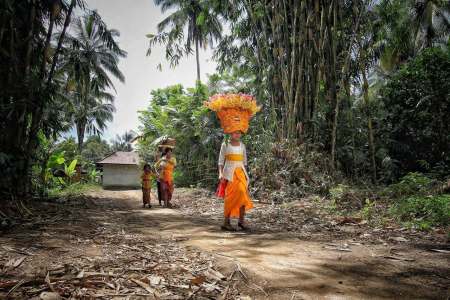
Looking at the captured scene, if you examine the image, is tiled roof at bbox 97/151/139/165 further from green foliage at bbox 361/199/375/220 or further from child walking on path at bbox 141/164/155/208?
green foliage at bbox 361/199/375/220

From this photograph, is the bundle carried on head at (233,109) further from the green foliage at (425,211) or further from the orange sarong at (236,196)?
the green foliage at (425,211)

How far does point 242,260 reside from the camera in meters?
2.73

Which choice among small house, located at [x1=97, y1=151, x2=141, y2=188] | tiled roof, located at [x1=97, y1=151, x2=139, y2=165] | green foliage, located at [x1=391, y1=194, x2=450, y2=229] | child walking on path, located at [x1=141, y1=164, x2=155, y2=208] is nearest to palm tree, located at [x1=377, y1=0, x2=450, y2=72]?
green foliage, located at [x1=391, y1=194, x2=450, y2=229]

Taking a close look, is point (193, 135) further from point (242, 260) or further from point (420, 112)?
point (242, 260)

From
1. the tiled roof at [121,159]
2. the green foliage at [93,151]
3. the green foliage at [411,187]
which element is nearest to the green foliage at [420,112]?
the green foliage at [411,187]

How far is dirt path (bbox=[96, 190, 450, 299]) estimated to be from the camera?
2.11 metres

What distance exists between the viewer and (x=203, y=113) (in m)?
13.6

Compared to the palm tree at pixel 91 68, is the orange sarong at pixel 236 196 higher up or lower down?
lower down

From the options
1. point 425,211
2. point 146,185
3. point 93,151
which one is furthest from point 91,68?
point 93,151

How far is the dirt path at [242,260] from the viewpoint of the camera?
82.4 inches

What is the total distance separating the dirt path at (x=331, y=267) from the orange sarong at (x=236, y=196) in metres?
0.65

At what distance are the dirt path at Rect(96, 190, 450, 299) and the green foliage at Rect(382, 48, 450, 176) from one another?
24.0 ft

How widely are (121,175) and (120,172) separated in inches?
10.0

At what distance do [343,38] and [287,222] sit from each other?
5444 millimetres
